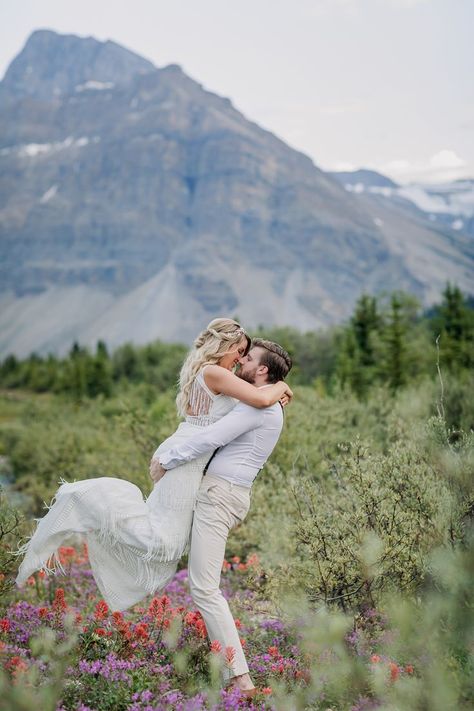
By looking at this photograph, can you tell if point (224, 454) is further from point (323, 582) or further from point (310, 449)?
point (310, 449)

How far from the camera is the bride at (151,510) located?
496cm

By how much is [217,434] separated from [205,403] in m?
0.34

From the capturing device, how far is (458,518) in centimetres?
495

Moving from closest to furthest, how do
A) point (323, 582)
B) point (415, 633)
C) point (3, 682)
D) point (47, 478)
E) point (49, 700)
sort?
point (49, 700), point (3, 682), point (415, 633), point (323, 582), point (47, 478)

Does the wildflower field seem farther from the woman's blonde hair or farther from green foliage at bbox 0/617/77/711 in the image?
the woman's blonde hair

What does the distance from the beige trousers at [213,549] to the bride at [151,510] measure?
0.11m

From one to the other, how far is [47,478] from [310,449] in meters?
15.5

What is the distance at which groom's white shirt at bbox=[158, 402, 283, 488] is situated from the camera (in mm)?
4840

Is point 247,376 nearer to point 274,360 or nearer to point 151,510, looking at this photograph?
point 274,360

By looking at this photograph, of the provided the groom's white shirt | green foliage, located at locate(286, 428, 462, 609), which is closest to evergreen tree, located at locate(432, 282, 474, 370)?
green foliage, located at locate(286, 428, 462, 609)

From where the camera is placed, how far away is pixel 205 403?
5.10 metres

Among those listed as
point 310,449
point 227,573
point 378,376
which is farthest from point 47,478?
point 378,376

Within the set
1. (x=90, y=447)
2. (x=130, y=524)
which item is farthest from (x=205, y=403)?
(x=90, y=447)

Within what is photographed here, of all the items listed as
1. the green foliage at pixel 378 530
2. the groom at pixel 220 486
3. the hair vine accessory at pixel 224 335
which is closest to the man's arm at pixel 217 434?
the groom at pixel 220 486
